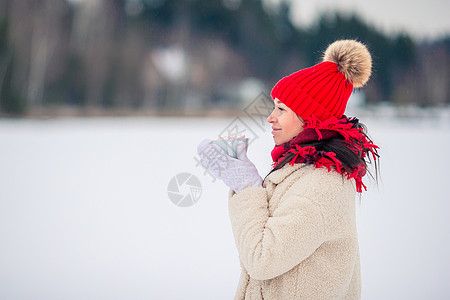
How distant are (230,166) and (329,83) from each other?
15.3 inches

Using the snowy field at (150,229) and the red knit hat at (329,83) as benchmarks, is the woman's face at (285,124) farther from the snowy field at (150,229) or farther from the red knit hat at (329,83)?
the snowy field at (150,229)

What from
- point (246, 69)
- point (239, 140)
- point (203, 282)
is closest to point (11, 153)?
point (203, 282)

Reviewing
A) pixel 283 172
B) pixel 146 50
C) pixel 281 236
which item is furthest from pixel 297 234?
pixel 146 50

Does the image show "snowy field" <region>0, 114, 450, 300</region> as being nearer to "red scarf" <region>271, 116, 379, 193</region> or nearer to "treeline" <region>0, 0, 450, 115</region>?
"red scarf" <region>271, 116, 379, 193</region>

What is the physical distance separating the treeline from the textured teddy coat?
11.4m

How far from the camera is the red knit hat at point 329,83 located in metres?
1.10

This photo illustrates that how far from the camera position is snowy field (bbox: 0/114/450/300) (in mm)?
2398

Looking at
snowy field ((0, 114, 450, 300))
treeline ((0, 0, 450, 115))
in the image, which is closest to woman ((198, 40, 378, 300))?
snowy field ((0, 114, 450, 300))

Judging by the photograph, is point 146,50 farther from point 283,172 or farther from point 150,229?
point 283,172

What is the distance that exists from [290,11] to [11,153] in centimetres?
1609

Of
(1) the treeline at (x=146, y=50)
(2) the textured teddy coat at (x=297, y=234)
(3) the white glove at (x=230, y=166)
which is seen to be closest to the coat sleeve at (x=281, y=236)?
(2) the textured teddy coat at (x=297, y=234)

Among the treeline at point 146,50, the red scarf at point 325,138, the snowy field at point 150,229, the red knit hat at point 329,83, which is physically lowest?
Result: the snowy field at point 150,229

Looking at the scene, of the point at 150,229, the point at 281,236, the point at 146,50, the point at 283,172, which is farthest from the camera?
the point at 146,50

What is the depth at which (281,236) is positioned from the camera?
2.96ft
